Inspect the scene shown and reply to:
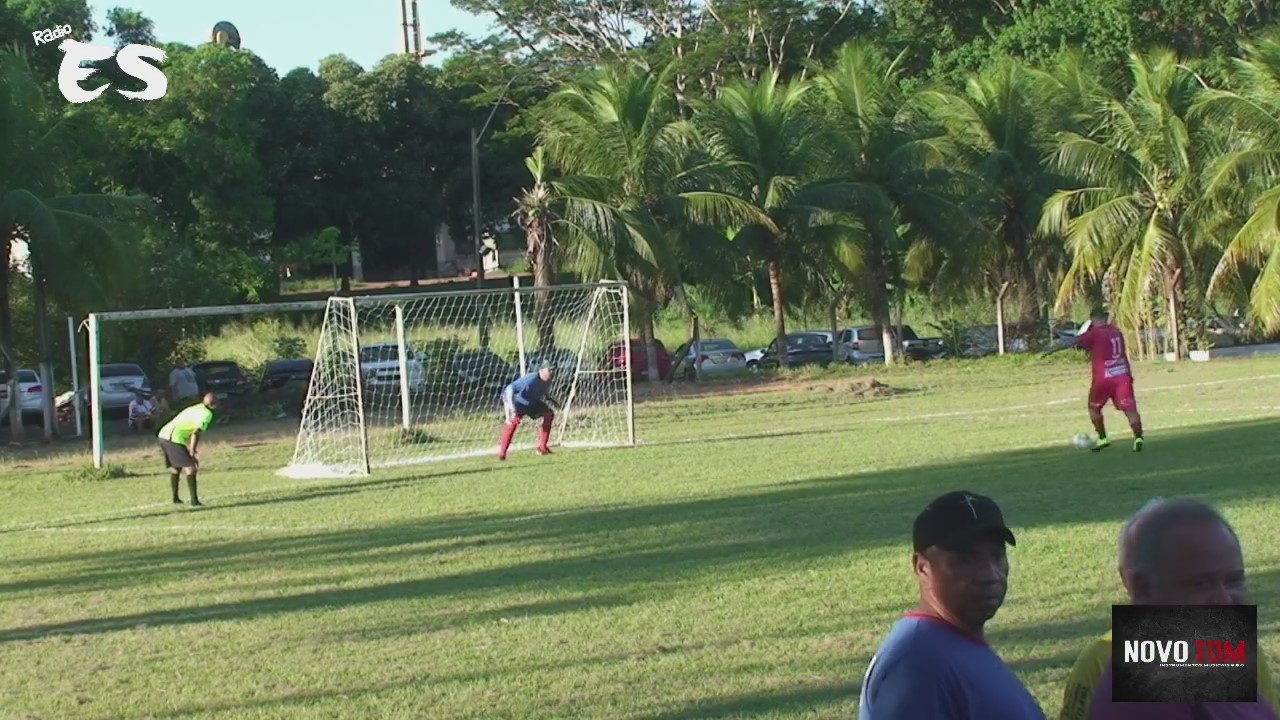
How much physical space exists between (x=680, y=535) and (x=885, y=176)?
99.2 ft

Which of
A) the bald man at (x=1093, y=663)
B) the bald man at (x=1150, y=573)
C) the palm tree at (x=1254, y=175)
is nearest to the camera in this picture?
the bald man at (x=1150, y=573)

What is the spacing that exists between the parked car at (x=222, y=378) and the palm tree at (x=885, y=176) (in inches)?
593

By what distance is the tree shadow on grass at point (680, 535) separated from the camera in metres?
12.0

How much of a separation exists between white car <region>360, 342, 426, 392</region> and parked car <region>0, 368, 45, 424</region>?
7.57m

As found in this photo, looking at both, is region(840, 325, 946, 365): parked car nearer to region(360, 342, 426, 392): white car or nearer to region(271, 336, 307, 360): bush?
region(271, 336, 307, 360): bush

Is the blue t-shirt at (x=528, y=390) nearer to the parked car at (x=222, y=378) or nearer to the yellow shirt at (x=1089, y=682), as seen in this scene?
the parked car at (x=222, y=378)

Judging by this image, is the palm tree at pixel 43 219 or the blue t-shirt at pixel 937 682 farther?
the palm tree at pixel 43 219

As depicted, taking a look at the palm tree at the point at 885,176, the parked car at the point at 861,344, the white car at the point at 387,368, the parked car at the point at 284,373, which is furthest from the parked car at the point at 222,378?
the parked car at the point at 861,344

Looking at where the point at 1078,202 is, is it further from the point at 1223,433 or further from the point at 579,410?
the point at 1223,433

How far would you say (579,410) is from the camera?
27.4 metres

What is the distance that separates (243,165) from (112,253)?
21.0 m

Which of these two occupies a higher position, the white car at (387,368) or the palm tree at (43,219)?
the palm tree at (43,219)

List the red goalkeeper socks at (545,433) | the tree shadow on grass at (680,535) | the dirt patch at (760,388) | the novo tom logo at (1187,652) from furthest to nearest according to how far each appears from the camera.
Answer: the dirt patch at (760,388)
the red goalkeeper socks at (545,433)
the tree shadow on grass at (680,535)
the novo tom logo at (1187,652)

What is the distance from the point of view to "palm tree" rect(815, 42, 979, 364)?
42125mm
